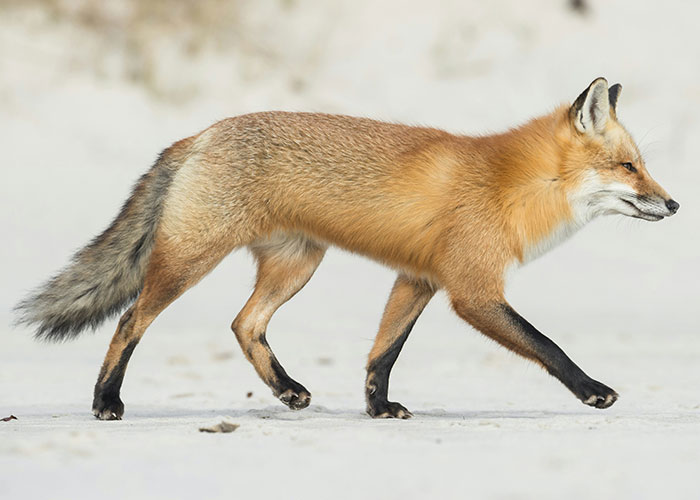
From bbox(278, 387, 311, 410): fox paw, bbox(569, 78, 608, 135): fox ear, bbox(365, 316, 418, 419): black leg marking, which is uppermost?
bbox(569, 78, 608, 135): fox ear

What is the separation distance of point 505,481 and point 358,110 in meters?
13.8

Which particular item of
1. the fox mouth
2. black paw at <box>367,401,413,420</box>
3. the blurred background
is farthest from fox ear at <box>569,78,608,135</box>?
the blurred background

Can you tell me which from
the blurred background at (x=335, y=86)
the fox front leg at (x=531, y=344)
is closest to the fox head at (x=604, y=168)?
the fox front leg at (x=531, y=344)

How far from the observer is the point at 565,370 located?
570 cm

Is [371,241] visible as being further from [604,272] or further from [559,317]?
[604,272]

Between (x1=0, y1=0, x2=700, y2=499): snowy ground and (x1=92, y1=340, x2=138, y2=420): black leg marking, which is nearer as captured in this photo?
(x1=0, y1=0, x2=700, y2=499): snowy ground

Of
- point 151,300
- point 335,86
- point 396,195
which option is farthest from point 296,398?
point 335,86

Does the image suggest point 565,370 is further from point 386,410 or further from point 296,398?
point 296,398

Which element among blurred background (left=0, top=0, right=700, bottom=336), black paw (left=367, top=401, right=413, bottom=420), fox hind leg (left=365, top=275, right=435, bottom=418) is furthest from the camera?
blurred background (left=0, top=0, right=700, bottom=336)

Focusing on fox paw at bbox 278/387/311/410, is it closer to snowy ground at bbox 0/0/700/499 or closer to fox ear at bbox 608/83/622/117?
snowy ground at bbox 0/0/700/499

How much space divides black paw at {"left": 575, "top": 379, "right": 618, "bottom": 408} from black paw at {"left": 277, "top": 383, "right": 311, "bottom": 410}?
1661 millimetres

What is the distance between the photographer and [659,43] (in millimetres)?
18406

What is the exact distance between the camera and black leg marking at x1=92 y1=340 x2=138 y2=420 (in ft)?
19.7

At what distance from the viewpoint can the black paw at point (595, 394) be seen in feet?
18.4
